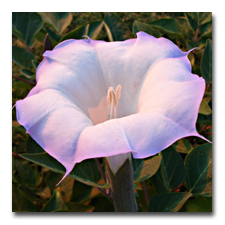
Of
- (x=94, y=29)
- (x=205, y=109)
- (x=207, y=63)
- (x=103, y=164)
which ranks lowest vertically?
(x=103, y=164)

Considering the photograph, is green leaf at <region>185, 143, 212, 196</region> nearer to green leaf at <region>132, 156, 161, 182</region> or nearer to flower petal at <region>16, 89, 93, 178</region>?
green leaf at <region>132, 156, 161, 182</region>

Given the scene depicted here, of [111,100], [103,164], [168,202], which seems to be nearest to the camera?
[111,100]

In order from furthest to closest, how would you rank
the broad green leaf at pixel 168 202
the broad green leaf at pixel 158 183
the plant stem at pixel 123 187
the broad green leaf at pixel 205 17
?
the broad green leaf at pixel 205 17 → the broad green leaf at pixel 158 183 → the broad green leaf at pixel 168 202 → the plant stem at pixel 123 187

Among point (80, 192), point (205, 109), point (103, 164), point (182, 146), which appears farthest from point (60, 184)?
point (205, 109)

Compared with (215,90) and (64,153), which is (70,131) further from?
(215,90)

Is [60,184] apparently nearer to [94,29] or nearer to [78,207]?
[78,207]

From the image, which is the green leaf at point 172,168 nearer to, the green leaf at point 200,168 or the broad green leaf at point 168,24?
the green leaf at point 200,168

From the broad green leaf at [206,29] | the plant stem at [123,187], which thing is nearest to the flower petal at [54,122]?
the plant stem at [123,187]
